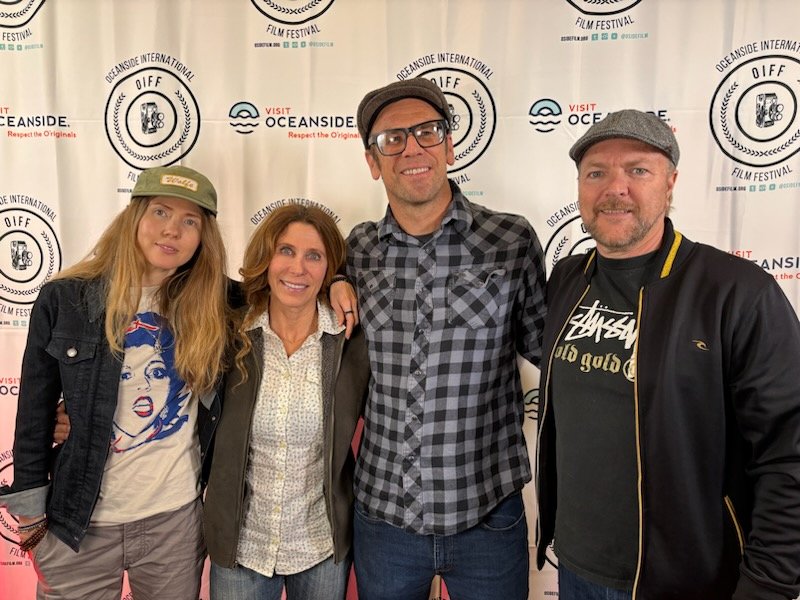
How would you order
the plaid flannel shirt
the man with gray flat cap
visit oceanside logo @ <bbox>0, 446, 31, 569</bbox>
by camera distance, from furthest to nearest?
visit oceanside logo @ <bbox>0, 446, 31, 569</bbox>, the plaid flannel shirt, the man with gray flat cap

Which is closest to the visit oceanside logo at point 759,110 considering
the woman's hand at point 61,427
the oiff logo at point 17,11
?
the woman's hand at point 61,427

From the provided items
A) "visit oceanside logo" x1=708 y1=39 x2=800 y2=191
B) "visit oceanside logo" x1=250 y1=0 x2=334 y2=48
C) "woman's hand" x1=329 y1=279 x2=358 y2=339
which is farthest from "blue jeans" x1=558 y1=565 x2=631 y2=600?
"visit oceanside logo" x1=250 y1=0 x2=334 y2=48

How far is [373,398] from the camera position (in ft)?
5.16

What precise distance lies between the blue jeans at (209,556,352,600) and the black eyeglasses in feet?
4.08

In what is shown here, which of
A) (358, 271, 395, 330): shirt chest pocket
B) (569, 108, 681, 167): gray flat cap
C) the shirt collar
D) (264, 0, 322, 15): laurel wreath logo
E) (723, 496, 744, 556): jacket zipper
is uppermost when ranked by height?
(264, 0, 322, 15): laurel wreath logo

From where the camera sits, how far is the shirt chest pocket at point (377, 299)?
1544 millimetres

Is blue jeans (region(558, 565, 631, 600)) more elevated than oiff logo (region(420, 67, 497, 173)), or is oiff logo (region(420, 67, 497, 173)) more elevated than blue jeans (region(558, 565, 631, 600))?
oiff logo (region(420, 67, 497, 173))

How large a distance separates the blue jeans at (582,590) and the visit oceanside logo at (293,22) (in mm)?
1951

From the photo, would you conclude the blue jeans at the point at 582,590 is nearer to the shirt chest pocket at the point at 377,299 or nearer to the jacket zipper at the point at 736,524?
the jacket zipper at the point at 736,524

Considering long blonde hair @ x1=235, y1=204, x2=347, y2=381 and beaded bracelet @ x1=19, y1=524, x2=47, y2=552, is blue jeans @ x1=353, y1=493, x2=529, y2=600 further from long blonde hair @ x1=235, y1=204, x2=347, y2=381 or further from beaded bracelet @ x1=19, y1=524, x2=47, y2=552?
beaded bracelet @ x1=19, y1=524, x2=47, y2=552

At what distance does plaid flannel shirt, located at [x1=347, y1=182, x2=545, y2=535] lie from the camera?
1.47 metres

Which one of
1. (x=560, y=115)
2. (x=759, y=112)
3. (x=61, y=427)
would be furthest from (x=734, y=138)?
(x=61, y=427)

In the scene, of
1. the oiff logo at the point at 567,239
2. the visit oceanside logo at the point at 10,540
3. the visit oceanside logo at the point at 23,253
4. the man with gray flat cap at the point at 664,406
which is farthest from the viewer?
the visit oceanside logo at the point at 10,540

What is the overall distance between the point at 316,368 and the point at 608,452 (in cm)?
83
